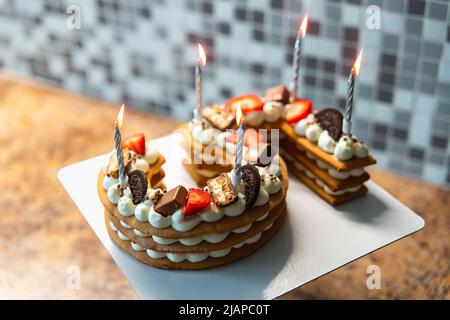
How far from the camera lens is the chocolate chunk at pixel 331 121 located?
1.61m

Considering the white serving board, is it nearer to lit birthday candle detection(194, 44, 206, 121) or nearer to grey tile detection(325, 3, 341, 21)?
lit birthday candle detection(194, 44, 206, 121)

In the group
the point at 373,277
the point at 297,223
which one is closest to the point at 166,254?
the point at 297,223

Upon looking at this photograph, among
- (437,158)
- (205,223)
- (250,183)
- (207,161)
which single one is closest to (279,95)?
(207,161)

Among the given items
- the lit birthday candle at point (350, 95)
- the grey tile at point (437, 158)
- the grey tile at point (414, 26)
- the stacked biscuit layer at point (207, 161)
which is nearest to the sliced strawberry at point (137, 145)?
the stacked biscuit layer at point (207, 161)

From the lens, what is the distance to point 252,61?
222cm

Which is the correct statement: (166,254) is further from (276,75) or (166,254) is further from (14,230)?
(276,75)

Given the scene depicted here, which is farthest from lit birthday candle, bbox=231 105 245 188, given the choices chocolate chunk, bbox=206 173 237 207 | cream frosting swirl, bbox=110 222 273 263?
cream frosting swirl, bbox=110 222 273 263

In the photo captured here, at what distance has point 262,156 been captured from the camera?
1558 mm

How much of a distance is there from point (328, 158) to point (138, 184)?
0.44m

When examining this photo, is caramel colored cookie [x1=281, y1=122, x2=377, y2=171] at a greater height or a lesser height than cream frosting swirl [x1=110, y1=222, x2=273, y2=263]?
greater

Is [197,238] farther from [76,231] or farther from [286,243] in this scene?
[76,231]

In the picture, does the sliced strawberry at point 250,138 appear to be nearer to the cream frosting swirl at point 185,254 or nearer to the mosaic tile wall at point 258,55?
the cream frosting swirl at point 185,254

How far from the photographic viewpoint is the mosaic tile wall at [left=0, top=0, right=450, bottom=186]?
1963 millimetres

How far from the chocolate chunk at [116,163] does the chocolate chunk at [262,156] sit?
264 millimetres
